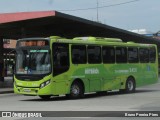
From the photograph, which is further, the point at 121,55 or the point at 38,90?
the point at 121,55

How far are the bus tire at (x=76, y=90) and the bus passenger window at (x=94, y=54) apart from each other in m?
1.47

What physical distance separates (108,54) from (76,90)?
3513mm

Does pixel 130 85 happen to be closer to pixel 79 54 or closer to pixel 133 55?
pixel 133 55

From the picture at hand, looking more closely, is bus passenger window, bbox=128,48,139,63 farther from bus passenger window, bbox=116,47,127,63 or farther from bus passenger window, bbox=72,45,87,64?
bus passenger window, bbox=72,45,87,64

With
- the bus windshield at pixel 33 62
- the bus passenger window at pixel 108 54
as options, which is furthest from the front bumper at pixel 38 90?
the bus passenger window at pixel 108 54

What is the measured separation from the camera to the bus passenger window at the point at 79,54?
75.3 ft

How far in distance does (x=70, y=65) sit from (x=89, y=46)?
1.94 metres

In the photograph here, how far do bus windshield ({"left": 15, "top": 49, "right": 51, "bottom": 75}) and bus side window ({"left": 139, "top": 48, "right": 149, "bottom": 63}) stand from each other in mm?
8508

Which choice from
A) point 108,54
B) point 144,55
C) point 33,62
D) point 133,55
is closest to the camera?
point 33,62

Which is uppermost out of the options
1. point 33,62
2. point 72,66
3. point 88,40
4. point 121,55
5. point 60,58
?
point 88,40

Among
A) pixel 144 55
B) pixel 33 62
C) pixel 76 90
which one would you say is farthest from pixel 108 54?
pixel 33 62

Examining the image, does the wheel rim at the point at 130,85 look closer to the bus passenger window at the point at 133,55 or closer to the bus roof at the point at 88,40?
the bus passenger window at the point at 133,55

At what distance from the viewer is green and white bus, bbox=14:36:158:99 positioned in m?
21.8

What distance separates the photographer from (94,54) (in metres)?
24.5
